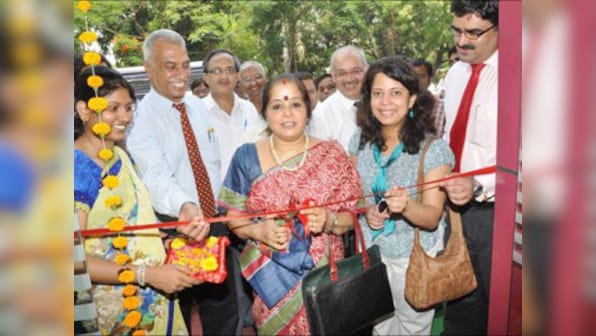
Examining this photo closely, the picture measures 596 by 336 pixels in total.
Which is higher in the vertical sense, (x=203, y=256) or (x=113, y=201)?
(x=113, y=201)

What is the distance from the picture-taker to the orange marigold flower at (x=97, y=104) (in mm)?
2053

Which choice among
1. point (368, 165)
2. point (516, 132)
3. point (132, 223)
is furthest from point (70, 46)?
point (516, 132)

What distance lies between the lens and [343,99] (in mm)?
2549

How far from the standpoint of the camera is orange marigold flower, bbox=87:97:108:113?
2.05 metres

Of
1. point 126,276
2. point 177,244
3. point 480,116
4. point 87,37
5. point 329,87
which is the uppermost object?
point 87,37

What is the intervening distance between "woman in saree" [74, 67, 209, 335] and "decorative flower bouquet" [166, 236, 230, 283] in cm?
4

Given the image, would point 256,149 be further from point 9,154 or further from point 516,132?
point 9,154

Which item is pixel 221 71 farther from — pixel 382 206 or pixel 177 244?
pixel 382 206

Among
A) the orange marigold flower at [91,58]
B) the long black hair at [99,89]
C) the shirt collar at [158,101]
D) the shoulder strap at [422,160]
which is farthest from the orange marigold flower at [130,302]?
the shoulder strap at [422,160]

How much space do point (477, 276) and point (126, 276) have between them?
66.8 inches

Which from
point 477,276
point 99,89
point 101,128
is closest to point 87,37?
point 99,89

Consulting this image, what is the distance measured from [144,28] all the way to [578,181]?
192 centimetres

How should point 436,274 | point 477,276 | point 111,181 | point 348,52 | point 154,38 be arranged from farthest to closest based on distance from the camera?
point 477,276
point 348,52
point 436,274
point 154,38
point 111,181

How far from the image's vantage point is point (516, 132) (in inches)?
92.7
